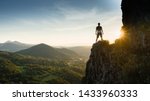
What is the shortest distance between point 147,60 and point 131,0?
25.9 metres

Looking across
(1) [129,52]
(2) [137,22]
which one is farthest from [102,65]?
(1) [129,52]

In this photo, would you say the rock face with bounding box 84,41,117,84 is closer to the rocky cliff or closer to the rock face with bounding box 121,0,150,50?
the rocky cliff

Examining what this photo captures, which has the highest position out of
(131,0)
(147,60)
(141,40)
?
(131,0)

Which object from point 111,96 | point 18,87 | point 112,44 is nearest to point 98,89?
point 111,96

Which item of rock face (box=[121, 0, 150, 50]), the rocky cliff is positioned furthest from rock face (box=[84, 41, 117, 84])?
rock face (box=[121, 0, 150, 50])

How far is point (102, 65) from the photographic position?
223ft

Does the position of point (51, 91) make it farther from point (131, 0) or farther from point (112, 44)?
point (131, 0)

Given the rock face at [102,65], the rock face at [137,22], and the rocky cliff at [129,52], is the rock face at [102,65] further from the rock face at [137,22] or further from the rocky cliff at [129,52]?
the rock face at [137,22]

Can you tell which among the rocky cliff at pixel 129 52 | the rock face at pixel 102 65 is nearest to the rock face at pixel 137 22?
the rocky cliff at pixel 129 52

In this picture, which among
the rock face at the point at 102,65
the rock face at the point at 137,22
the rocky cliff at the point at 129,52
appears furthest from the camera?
the rock face at the point at 102,65

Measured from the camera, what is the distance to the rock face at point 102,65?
191 feet

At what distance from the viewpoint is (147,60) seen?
4106cm

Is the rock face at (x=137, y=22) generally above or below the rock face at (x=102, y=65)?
above

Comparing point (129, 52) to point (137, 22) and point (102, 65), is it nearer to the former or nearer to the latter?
point (137, 22)
